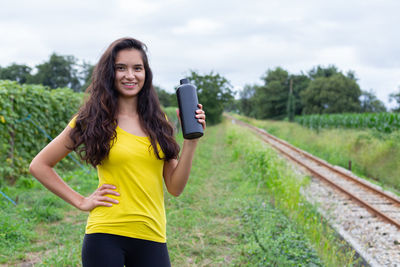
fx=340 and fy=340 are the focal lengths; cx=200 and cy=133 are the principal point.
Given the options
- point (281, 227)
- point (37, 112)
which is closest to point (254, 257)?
point (281, 227)

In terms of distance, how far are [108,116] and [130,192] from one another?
43 centimetres

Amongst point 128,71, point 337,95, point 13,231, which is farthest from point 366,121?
point 337,95

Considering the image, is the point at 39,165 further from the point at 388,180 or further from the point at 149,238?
the point at 388,180

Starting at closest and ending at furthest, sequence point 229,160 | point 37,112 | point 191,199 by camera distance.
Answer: point 191,199, point 37,112, point 229,160

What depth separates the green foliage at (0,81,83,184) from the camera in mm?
6531

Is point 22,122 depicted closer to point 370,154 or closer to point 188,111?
point 188,111

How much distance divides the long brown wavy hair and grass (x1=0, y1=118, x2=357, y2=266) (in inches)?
96.5

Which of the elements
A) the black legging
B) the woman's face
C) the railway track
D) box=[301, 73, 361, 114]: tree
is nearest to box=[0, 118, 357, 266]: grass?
the railway track

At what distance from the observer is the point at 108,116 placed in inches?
72.4

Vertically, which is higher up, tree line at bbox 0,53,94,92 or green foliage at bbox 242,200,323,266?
tree line at bbox 0,53,94,92

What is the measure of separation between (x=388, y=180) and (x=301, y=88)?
50.3 m

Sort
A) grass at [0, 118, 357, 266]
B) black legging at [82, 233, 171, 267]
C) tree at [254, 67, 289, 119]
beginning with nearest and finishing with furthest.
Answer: black legging at [82, 233, 171, 267]
grass at [0, 118, 357, 266]
tree at [254, 67, 289, 119]

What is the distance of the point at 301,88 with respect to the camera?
59.2m

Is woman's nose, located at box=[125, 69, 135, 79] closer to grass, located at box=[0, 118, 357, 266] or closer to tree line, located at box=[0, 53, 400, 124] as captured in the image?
grass, located at box=[0, 118, 357, 266]
